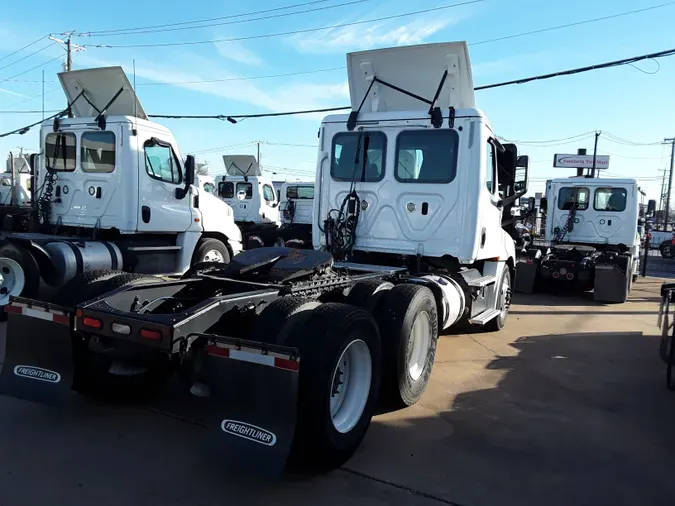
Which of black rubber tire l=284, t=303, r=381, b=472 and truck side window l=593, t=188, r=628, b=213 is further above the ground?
truck side window l=593, t=188, r=628, b=213

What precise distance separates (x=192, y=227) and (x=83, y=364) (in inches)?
211

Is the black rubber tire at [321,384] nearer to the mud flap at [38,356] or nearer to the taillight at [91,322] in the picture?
the taillight at [91,322]

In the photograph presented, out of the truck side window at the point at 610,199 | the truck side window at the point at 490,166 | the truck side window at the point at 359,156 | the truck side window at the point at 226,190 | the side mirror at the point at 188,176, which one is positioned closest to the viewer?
the truck side window at the point at 490,166

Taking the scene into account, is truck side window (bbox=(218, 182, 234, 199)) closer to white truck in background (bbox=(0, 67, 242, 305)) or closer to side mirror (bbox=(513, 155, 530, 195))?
white truck in background (bbox=(0, 67, 242, 305))

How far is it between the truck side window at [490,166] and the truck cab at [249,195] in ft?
40.9

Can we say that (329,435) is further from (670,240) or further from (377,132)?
(670,240)

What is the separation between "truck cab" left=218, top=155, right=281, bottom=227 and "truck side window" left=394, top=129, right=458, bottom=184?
1230cm

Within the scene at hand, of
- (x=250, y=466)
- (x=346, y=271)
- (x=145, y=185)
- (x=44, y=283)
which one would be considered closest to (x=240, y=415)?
(x=250, y=466)

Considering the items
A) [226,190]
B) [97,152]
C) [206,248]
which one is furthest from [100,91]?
[226,190]

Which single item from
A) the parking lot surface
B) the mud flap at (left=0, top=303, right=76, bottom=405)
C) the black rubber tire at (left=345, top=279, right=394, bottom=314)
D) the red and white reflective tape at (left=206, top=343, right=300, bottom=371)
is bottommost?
the parking lot surface

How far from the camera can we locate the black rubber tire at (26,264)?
6.81m

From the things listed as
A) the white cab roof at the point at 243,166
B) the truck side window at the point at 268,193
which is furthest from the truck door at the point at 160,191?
the white cab roof at the point at 243,166

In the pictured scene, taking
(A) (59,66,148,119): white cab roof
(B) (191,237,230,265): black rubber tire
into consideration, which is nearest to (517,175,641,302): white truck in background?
(B) (191,237,230,265): black rubber tire

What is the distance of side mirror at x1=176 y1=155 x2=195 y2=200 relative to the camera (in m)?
8.77
